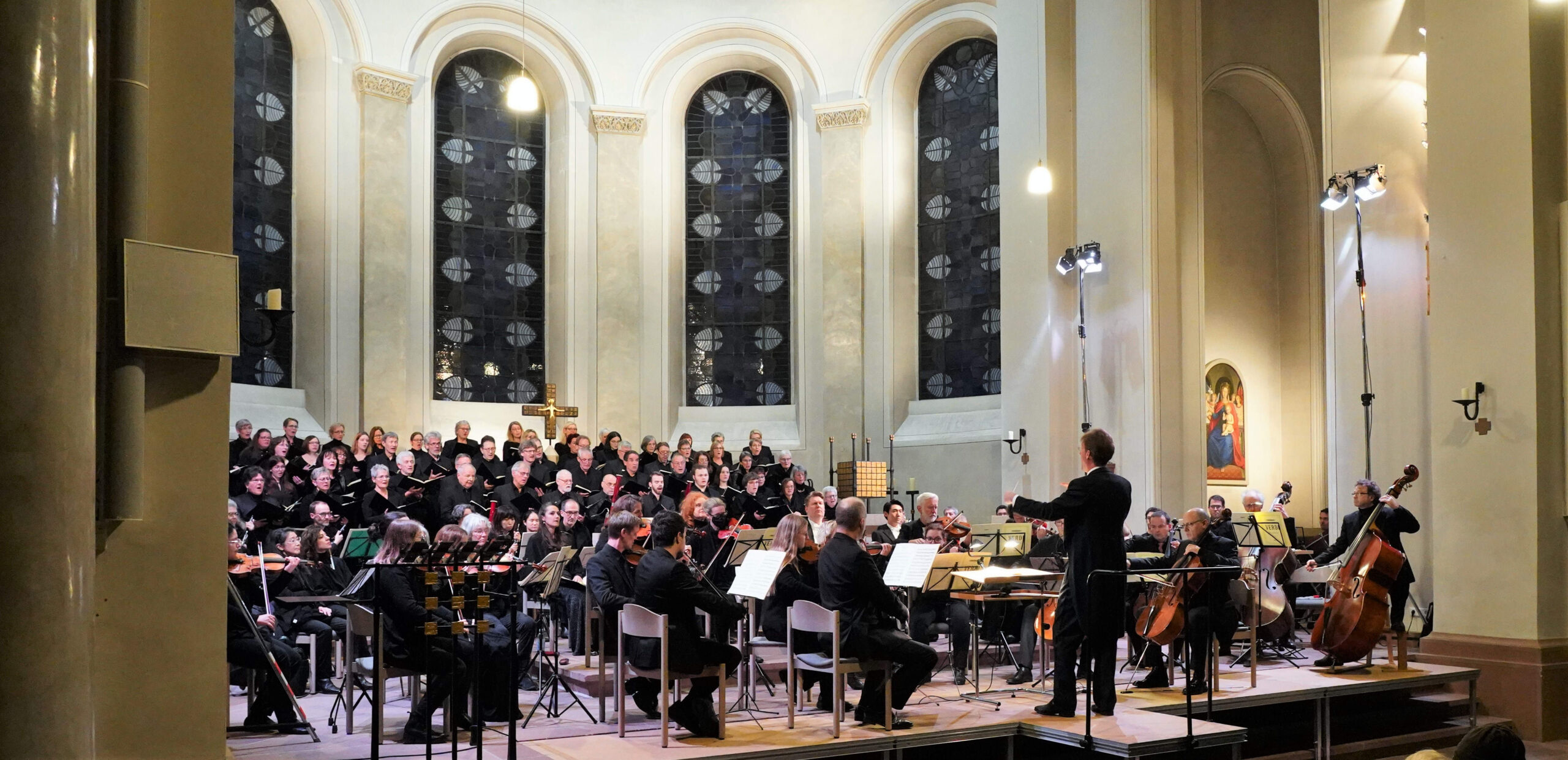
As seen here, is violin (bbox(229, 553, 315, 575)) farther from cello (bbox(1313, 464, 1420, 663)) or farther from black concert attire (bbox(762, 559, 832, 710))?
cello (bbox(1313, 464, 1420, 663))

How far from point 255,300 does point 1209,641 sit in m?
13.1

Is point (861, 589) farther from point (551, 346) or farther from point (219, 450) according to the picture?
point (551, 346)

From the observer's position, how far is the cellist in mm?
9758

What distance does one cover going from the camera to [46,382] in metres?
3.30

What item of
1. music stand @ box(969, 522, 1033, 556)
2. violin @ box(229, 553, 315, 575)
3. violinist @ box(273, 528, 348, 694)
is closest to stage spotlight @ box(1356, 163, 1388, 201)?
music stand @ box(969, 522, 1033, 556)

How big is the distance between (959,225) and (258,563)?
514 inches

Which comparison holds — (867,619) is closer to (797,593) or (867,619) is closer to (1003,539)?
(797,593)

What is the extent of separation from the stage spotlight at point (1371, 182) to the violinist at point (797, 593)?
22.3 feet

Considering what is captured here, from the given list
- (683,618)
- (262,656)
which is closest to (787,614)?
(683,618)

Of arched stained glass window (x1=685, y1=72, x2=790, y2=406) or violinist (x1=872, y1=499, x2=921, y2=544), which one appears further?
arched stained glass window (x1=685, y1=72, x2=790, y2=406)

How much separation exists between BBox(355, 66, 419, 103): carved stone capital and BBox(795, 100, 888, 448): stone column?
20.1ft

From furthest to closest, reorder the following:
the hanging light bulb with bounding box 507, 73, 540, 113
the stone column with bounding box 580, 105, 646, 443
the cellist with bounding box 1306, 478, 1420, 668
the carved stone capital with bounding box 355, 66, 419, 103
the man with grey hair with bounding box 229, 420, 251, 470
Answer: the stone column with bounding box 580, 105, 646, 443 → the carved stone capital with bounding box 355, 66, 419, 103 → the hanging light bulb with bounding box 507, 73, 540, 113 → the man with grey hair with bounding box 229, 420, 251, 470 → the cellist with bounding box 1306, 478, 1420, 668

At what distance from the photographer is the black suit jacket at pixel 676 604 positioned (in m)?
6.98

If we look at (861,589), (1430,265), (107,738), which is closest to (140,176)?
(107,738)
